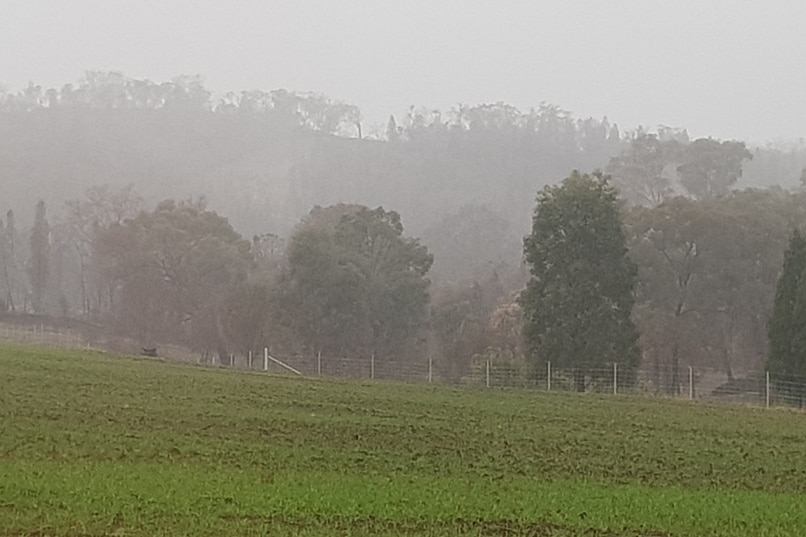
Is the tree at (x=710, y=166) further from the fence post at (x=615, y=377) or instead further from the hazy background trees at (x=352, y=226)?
the fence post at (x=615, y=377)

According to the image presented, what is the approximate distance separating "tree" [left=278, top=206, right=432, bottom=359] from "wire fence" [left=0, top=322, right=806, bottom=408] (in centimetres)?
141

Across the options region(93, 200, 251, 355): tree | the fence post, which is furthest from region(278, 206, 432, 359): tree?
the fence post

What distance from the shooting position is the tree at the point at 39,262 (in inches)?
3888

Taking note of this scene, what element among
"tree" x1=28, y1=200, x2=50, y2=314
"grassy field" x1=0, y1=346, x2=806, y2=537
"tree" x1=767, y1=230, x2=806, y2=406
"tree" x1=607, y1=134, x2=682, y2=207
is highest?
"tree" x1=607, y1=134, x2=682, y2=207

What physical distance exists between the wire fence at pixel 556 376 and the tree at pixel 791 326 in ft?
0.52

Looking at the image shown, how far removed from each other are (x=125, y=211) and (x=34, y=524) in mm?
90124

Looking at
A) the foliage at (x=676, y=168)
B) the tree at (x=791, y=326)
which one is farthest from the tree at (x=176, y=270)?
the tree at (x=791, y=326)

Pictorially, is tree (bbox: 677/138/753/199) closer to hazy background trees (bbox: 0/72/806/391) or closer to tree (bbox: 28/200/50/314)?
hazy background trees (bbox: 0/72/806/391)

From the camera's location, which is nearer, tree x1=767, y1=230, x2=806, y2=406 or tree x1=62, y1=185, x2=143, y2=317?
tree x1=767, y1=230, x2=806, y2=406

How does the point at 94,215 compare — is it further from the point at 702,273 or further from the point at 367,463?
the point at 367,463

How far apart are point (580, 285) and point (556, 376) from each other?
4.47 meters

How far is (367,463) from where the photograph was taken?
21.5 m

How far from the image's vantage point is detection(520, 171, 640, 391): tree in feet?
176

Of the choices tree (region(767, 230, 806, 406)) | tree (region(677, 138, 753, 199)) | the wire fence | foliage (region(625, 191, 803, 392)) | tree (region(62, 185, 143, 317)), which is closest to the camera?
tree (region(767, 230, 806, 406))
